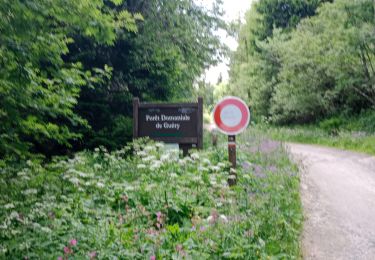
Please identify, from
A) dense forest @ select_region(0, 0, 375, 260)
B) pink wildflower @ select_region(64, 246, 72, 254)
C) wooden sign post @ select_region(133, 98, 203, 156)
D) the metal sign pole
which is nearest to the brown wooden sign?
wooden sign post @ select_region(133, 98, 203, 156)

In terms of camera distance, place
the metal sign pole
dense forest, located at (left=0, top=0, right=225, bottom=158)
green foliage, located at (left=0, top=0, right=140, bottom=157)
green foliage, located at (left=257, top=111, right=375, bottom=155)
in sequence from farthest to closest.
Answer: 1. green foliage, located at (left=257, top=111, right=375, bottom=155)
2. the metal sign pole
3. dense forest, located at (left=0, top=0, right=225, bottom=158)
4. green foliage, located at (left=0, top=0, right=140, bottom=157)

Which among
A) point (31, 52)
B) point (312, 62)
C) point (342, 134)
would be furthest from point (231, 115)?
point (312, 62)

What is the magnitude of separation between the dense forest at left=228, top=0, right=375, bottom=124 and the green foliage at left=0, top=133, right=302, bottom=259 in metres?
11.6

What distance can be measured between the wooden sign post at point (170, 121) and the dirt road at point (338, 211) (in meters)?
2.68

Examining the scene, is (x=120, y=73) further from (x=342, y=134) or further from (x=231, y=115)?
(x=342, y=134)

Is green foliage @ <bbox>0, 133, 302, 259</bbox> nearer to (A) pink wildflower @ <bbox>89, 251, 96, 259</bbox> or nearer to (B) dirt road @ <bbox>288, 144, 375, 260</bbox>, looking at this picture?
(A) pink wildflower @ <bbox>89, 251, 96, 259</bbox>

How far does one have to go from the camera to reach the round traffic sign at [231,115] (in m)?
6.80

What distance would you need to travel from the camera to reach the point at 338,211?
7.07 m

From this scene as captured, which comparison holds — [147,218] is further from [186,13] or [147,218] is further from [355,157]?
[355,157]

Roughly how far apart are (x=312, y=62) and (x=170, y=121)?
1932cm

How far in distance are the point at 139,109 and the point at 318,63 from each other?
63.2ft

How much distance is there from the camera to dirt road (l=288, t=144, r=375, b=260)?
212 inches

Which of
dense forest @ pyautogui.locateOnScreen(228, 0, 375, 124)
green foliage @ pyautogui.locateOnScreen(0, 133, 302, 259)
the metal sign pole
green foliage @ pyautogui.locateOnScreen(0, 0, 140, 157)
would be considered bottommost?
green foliage @ pyautogui.locateOnScreen(0, 133, 302, 259)

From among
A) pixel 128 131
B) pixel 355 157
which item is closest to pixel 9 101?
pixel 128 131
